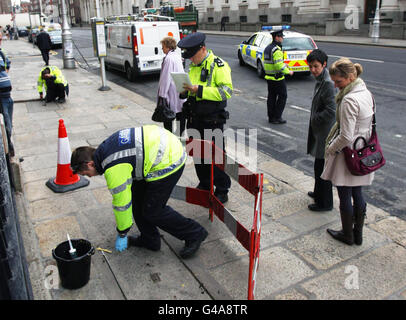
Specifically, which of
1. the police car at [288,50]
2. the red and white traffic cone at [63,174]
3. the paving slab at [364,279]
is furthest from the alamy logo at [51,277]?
the police car at [288,50]

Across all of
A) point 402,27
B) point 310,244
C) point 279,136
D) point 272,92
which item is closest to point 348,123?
point 310,244

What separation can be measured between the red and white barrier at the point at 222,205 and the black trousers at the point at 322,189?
1.23m

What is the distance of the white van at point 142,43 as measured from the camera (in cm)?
1322

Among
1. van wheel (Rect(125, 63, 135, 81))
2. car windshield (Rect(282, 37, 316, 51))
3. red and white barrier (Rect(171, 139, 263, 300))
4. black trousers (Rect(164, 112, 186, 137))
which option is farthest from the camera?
van wheel (Rect(125, 63, 135, 81))

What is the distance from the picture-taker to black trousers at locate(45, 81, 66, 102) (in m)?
10.6

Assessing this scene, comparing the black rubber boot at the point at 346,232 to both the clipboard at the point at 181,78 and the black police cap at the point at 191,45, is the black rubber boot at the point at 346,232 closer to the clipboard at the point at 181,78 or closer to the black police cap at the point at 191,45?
the clipboard at the point at 181,78

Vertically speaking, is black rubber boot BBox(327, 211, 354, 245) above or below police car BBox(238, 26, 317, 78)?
below

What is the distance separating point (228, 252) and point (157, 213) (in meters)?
0.85

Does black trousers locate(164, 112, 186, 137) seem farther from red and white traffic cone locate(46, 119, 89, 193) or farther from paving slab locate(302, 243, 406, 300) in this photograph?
paving slab locate(302, 243, 406, 300)

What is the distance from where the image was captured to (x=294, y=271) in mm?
3668

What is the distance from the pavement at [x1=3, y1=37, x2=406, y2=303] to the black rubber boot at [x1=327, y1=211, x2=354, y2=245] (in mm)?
65

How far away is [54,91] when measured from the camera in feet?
35.1

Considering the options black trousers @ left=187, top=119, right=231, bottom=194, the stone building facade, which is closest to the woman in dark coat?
black trousers @ left=187, top=119, right=231, bottom=194

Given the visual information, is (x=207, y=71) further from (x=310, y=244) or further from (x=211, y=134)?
(x=310, y=244)
